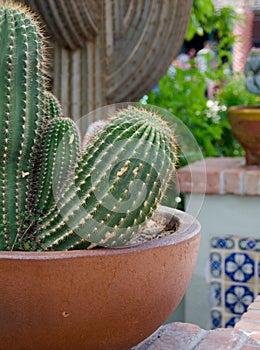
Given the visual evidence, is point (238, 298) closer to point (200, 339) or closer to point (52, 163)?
point (200, 339)

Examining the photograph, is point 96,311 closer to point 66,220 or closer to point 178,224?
point 66,220

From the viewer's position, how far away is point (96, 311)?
2.38 feet

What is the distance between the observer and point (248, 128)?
233 centimetres

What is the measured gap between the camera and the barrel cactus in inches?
29.1

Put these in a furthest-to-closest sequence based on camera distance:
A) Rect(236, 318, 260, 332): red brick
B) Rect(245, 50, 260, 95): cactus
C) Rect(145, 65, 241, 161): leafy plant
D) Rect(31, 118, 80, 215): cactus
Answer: Rect(145, 65, 241, 161): leafy plant, Rect(245, 50, 260, 95): cactus, Rect(236, 318, 260, 332): red brick, Rect(31, 118, 80, 215): cactus

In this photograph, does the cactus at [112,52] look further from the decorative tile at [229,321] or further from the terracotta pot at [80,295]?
the terracotta pot at [80,295]

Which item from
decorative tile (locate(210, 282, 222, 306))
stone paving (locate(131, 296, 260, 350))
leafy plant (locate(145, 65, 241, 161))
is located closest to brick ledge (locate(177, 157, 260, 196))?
decorative tile (locate(210, 282, 222, 306))

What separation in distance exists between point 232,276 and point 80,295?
158 centimetres

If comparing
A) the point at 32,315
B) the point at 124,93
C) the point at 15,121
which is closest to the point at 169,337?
the point at 32,315

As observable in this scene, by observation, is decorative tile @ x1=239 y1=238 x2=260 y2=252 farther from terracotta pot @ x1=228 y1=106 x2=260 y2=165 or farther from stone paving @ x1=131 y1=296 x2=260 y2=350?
stone paving @ x1=131 y1=296 x2=260 y2=350

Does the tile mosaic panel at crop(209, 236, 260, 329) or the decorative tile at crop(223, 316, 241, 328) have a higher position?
the tile mosaic panel at crop(209, 236, 260, 329)

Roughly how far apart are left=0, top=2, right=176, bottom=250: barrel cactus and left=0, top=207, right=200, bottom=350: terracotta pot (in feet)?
0.12

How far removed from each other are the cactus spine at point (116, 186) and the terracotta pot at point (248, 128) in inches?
62.3

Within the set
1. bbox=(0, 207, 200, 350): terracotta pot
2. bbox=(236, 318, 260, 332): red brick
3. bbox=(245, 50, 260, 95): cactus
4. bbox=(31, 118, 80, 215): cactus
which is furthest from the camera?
bbox=(245, 50, 260, 95): cactus
